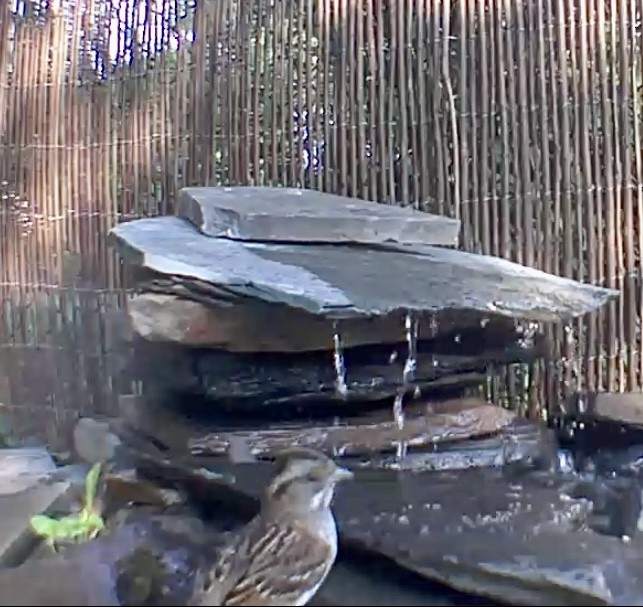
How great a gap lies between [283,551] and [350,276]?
3.18 ft

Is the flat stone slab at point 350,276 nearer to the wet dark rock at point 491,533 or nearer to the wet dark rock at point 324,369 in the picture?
→ the wet dark rock at point 324,369

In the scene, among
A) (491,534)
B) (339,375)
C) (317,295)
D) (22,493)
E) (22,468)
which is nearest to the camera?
(491,534)

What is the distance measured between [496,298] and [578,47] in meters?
1.45

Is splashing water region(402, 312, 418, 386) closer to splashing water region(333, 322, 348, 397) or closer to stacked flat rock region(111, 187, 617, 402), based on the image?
stacked flat rock region(111, 187, 617, 402)

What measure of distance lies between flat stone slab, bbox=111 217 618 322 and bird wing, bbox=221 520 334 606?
64 centimetres

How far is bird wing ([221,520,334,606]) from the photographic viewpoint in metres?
1.45

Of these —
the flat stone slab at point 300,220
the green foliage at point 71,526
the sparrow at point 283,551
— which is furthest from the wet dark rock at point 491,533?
the flat stone slab at point 300,220

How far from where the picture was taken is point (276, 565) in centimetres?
151

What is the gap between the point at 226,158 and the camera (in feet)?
12.3

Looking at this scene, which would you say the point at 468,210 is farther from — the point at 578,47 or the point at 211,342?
the point at 211,342

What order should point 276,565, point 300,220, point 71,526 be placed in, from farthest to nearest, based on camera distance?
point 300,220
point 71,526
point 276,565

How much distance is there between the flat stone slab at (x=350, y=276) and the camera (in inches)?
86.7

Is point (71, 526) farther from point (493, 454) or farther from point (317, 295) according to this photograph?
point (493, 454)

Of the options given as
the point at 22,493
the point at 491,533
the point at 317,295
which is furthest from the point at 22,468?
the point at 491,533
